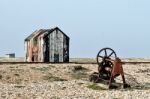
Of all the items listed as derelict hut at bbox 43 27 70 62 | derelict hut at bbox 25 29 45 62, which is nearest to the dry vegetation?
derelict hut at bbox 43 27 70 62

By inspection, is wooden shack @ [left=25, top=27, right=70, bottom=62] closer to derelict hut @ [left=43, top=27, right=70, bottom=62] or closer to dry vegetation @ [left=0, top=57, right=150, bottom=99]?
derelict hut @ [left=43, top=27, right=70, bottom=62]

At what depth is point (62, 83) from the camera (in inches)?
1273

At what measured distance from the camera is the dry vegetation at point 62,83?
1029 inches

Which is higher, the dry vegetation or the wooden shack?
the wooden shack

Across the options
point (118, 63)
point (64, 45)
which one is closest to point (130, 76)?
point (118, 63)

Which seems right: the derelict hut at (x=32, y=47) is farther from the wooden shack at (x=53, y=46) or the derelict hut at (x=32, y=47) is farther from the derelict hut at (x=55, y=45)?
the derelict hut at (x=55, y=45)

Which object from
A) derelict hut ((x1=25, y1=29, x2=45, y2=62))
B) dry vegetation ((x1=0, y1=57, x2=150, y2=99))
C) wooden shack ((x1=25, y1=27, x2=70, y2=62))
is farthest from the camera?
derelict hut ((x1=25, y1=29, x2=45, y2=62))

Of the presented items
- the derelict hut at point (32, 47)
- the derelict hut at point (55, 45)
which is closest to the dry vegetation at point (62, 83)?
the derelict hut at point (55, 45)

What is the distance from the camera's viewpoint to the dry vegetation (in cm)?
2614

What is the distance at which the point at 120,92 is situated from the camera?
91.4 ft

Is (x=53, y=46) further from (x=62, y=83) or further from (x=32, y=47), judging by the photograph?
(x=62, y=83)

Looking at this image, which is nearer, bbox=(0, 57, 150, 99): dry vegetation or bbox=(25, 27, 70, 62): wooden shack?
bbox=(0, 57, 150, 99): dry vegetation

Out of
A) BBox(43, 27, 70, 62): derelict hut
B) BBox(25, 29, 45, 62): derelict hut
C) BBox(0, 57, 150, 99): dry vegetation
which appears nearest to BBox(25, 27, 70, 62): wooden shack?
BBox(43, 27, 70, 62): derelict hut

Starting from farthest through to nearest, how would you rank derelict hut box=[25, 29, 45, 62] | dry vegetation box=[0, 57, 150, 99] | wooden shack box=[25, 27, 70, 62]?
derelict hut box=[25, 29, 45, 62], wooden shack box=[25, 27, 70, 62], dry vegetation box=[0, 57, 150, 99]
